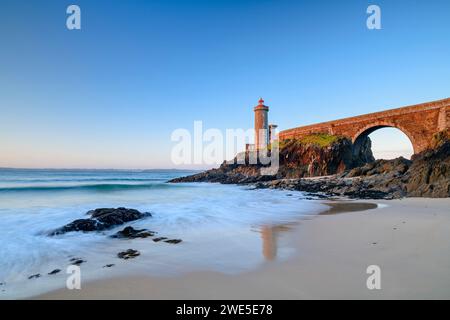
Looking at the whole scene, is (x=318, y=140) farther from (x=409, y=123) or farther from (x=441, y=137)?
(x=441, y=137)

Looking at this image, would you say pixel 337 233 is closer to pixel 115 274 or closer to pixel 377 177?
pixel 115 274

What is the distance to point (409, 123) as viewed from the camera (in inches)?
724

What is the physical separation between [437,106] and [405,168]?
6.05 m

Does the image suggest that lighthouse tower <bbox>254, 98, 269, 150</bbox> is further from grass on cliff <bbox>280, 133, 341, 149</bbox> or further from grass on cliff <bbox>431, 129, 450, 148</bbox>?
grass on cliff <bbox>431, 129, 450, 148</bbox>

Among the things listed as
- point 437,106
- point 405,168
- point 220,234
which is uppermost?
point 437,106

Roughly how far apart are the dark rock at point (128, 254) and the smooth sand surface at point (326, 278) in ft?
2.64

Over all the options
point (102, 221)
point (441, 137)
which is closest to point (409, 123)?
point (441, 137)

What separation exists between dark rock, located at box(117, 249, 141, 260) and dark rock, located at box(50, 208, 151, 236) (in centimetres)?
197

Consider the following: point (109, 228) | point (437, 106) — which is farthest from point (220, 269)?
point (437, 106)

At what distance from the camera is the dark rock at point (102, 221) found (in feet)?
18.6

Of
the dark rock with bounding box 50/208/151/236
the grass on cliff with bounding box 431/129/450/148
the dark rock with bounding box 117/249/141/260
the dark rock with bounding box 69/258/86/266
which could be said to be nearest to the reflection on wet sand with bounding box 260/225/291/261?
the dark rock with bounding box 117/249/141/260

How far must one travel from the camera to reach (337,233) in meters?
5.03

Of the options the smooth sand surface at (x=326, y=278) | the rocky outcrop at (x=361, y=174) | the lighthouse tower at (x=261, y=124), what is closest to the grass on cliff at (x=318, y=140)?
the rocky outcrop at (x=361, y=174)
